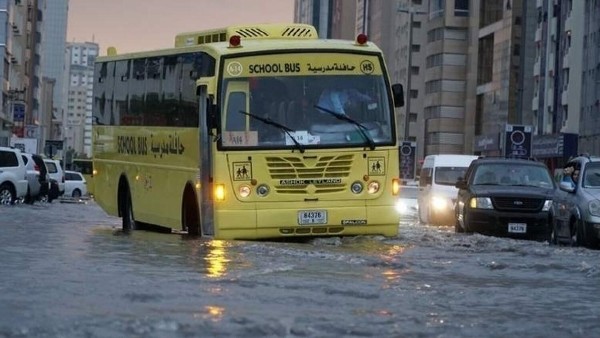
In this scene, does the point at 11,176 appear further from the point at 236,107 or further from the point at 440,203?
the point at 236,107

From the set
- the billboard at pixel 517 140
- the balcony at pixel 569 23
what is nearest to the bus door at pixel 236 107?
the billboard at pixel 517 140

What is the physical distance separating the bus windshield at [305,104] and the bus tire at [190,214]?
1928 mm

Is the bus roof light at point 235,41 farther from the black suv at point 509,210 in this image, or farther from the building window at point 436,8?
the building window at point 436,8

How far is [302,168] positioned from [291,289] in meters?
7.46

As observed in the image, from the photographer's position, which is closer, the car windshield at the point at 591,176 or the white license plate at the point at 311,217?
the white license plate at the point at 311,217

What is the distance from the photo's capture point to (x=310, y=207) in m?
20.3

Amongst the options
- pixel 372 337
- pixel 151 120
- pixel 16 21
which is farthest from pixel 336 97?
pixel 16 21

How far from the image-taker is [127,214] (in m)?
26.4

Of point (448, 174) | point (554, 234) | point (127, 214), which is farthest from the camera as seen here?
point (448, 174)

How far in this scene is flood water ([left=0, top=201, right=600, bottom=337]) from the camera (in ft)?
32.5

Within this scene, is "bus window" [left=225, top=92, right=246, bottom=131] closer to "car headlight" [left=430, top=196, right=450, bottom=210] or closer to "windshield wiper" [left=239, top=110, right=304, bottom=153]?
"windshield wiper" [left=239, top=110, right=304, bottom=153]

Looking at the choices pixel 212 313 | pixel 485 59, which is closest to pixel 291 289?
pixel 212 313

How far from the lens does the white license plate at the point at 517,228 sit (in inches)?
1083

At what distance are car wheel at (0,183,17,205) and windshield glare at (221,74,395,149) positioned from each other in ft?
75.5
